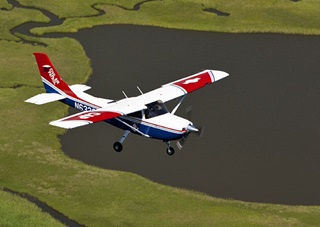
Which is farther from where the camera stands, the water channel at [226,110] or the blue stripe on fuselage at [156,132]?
the water channel at [226,110]

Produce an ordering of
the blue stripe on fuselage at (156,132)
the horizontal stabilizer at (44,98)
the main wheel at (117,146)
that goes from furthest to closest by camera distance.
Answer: the horizontal stabilizer at (44,98) < the main wheel at (117,146) < the blue stripe on fuselage at (156,132)

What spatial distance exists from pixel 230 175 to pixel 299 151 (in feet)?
17.9

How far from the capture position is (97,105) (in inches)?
1523

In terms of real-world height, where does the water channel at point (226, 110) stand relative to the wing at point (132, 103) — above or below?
below

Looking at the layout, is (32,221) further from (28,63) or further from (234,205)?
(28,63)

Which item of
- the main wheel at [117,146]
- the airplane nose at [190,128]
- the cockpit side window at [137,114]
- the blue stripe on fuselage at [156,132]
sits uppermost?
Answer: the airplane nose at [190,128]

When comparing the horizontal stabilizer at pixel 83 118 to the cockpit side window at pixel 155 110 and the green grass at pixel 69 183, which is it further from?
the green grass at pixel 69 183

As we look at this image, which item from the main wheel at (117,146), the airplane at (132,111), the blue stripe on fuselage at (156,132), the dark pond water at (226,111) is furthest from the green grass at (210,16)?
the blue stripe on fuselage at (156,132)

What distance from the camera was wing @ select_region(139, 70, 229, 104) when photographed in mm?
38219

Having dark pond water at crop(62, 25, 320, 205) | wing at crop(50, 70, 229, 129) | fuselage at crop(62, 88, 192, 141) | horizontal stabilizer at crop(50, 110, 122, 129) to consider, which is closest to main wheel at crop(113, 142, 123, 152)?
dark pond water at crop(62, 25, 320, 205)

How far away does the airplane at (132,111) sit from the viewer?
117 feet

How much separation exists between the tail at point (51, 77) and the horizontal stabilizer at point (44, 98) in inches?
17.3

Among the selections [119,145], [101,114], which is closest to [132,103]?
[101,114]

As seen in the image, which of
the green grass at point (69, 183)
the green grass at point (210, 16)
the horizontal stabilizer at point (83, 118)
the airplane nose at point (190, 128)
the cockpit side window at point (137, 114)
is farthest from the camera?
the green grass at point (210, 16)
